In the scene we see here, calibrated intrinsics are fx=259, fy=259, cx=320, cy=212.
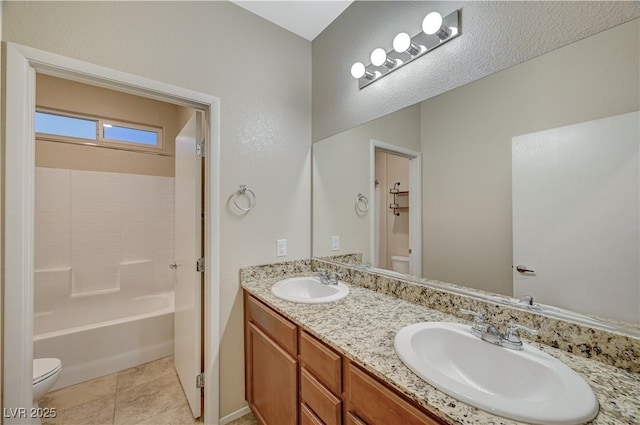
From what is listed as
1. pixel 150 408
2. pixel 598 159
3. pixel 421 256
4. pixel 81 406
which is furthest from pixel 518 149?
pixel 81 406

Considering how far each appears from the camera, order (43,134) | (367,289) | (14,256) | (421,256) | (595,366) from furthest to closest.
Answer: (43,134) → (367,289) → (421,256) → (14,256) → (595,366)

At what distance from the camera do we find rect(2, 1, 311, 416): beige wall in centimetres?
125

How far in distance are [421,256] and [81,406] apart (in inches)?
97.3

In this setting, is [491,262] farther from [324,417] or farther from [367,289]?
[324,417]

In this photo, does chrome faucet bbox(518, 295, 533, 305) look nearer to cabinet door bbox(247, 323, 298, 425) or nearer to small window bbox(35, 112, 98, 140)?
cabinet door bbox(247, 323, 298, 425)

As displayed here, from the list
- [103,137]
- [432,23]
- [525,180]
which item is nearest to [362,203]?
[525,180]

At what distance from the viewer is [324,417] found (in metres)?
0.97

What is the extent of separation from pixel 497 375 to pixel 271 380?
1034 mm

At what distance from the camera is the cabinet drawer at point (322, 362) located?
0.91 metres

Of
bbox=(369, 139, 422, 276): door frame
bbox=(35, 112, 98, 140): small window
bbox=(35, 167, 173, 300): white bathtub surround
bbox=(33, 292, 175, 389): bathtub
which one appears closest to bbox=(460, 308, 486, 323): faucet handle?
bbox=(369, 139, 422, 276): door frame

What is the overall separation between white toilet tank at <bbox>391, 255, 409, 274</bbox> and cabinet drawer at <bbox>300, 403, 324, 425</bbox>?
2.58 feet

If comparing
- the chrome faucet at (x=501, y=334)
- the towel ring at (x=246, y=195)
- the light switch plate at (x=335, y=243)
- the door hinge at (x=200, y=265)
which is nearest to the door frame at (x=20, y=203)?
the door hinge at (x=200, y=265)

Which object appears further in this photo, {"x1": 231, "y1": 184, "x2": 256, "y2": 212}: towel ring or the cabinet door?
{"x1": 231, "y1": 184, "x2": 256, "y2": 212}: towel ring

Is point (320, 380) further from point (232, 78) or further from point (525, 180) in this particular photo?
point (232, 78)
